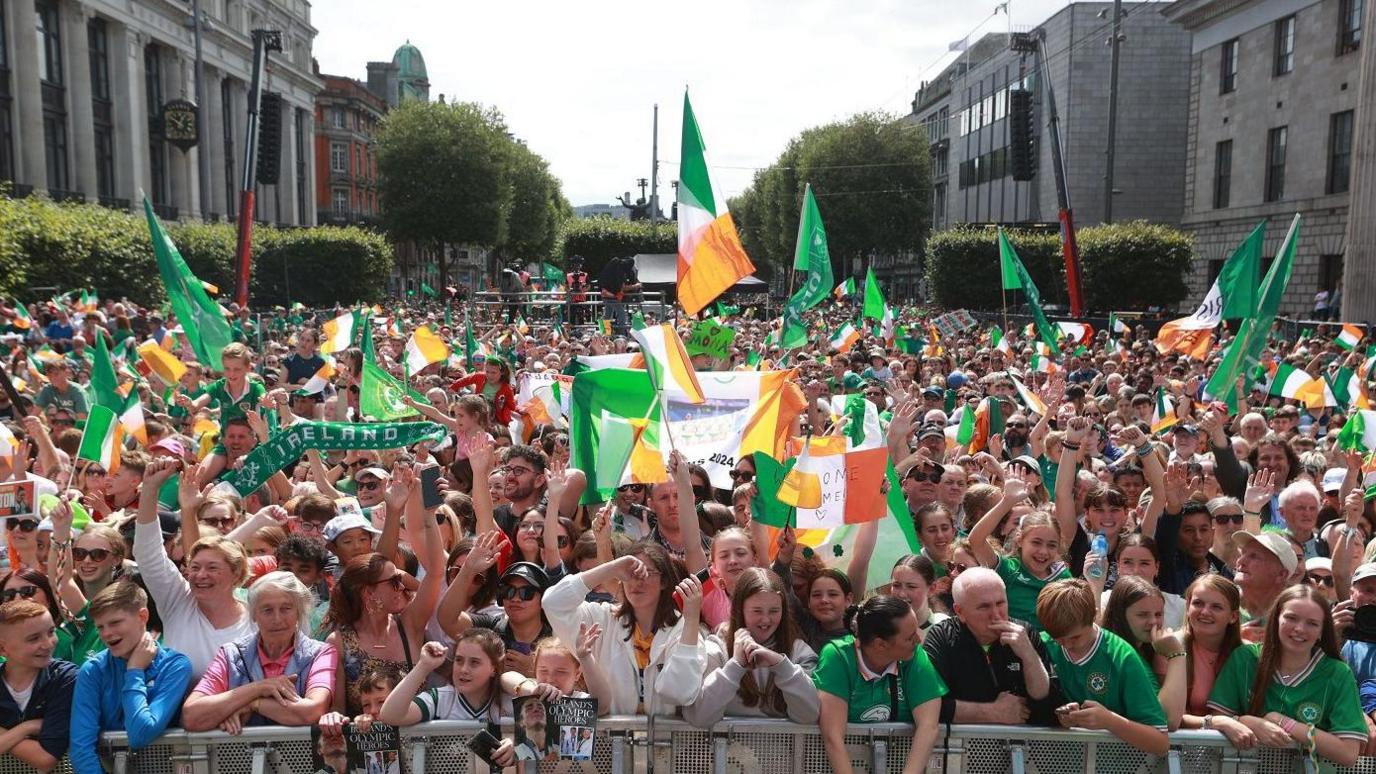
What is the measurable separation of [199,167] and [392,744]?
54.6m

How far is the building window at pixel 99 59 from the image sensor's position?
1763 inches

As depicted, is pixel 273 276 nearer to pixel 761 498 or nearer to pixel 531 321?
pixel 531 321

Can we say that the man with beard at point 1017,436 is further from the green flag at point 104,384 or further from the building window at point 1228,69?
the building window at point 1228,69

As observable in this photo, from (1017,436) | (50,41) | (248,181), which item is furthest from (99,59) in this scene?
(1017,436)

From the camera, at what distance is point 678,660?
13.7 feet

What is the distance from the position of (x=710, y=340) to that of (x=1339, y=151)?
1041 inches

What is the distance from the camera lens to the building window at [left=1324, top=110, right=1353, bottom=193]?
107 ft

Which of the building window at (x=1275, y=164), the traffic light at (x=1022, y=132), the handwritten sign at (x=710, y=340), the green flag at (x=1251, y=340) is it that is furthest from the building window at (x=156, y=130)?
the green flag at (x=1251, y=340)

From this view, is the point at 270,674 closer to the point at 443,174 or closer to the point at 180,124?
the point at 180,124

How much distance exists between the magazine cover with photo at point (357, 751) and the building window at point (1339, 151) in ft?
116

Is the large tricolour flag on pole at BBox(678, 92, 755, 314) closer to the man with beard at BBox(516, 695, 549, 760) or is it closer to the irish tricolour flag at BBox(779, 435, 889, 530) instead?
the irish tricolour flag at BBox(779, 435, 889, 530)

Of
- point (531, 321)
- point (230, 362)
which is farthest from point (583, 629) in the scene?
point (531, 321)

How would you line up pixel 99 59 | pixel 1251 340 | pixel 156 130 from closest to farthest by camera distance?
pixel 1251 340 < pixel 99 59 < pixel 156 130

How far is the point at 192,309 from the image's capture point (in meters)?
11.3
